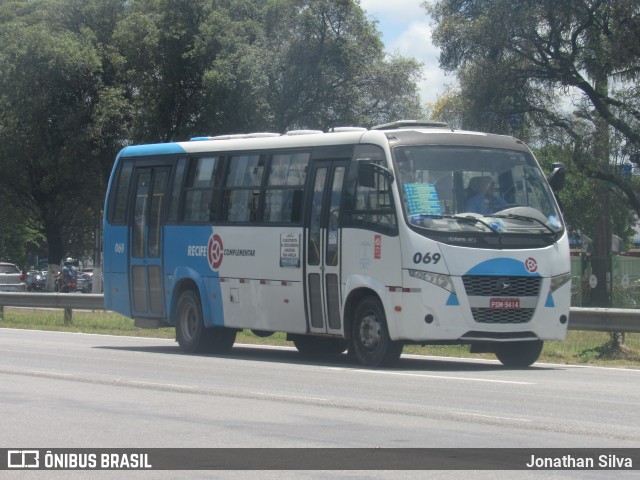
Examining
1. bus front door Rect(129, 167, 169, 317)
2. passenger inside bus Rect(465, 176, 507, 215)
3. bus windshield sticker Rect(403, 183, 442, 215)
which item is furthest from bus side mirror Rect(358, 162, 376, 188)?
bus front door Rect(129, 167, 169, 317)

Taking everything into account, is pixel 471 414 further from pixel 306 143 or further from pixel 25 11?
pixel 25 11

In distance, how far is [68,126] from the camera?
161ft

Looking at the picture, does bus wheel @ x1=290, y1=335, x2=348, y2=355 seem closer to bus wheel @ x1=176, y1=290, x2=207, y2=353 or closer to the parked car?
bus wheel @ x1=176, y1=290, x2=207, y2=353

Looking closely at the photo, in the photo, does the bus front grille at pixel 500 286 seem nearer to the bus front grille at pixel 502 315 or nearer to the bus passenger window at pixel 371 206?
the bus front grille at pixel 502 315

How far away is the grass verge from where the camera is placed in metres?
18.1

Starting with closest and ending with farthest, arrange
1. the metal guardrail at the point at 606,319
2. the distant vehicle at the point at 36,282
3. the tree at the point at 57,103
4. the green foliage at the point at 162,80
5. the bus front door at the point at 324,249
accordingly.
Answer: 1. the bus front door at the point at 324,249
2. the metal guardrail at the point at 606,319
3. the green foliage at the point at 162,80
4. the tree at the point at 57,103
5. the distant vehicle at the point at 36,282

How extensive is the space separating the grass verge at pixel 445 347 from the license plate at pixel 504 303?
298 cm

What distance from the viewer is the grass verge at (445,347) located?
18.1m

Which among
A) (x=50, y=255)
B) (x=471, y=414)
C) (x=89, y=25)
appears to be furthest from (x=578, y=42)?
(x=50, y=255)

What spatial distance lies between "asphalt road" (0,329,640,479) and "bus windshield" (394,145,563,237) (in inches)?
76.5

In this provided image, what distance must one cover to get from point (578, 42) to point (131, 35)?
64.5ft

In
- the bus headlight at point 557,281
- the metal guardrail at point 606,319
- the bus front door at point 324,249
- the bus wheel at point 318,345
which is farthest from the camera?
the bus wheel at point 318,345

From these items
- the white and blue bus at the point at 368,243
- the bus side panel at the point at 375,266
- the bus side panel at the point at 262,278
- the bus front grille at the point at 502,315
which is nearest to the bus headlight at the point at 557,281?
the white and blue bus at the point at 368,243

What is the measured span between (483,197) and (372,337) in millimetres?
2371
